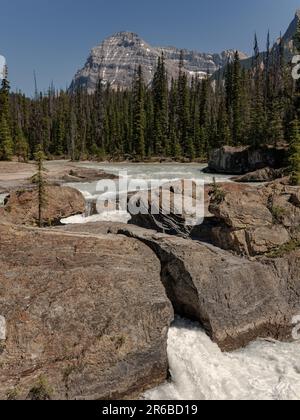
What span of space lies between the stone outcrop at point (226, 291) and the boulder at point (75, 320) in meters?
0.97

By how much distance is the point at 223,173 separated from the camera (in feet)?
157

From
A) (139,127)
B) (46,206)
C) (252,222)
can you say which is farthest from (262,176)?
(139,127)

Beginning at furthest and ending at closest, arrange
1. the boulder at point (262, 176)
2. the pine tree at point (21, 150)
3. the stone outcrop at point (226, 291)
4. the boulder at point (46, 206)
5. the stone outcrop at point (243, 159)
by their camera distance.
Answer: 1. the pine tree at point (21, 150)
2. the stone outcrop at point (243, 159)
3. the boulder at point (262, 176)
4. the boulder at point (46, 206)
5. the stone outcrop at point (226, 291)

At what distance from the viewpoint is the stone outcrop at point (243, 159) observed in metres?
43.9

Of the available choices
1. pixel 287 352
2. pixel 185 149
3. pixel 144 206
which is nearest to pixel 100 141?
pixel 185 149

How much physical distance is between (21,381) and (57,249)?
319cm

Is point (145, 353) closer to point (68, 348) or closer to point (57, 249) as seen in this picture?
point (68, 348)

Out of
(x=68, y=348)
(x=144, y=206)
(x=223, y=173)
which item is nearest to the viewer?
(x=68, y=348)

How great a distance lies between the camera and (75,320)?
8.88 m

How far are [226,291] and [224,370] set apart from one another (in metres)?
2.13

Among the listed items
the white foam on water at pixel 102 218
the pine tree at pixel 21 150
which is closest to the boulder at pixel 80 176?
the white foam on water at pixel 102 218

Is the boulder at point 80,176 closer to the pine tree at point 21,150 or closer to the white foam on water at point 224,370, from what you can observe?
the pine tree at point 21,150

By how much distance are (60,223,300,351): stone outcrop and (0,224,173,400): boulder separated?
97cm

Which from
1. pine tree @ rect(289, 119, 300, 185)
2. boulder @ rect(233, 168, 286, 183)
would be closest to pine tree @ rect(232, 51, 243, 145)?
boulder @ rect(233, 168, 286, 183)
